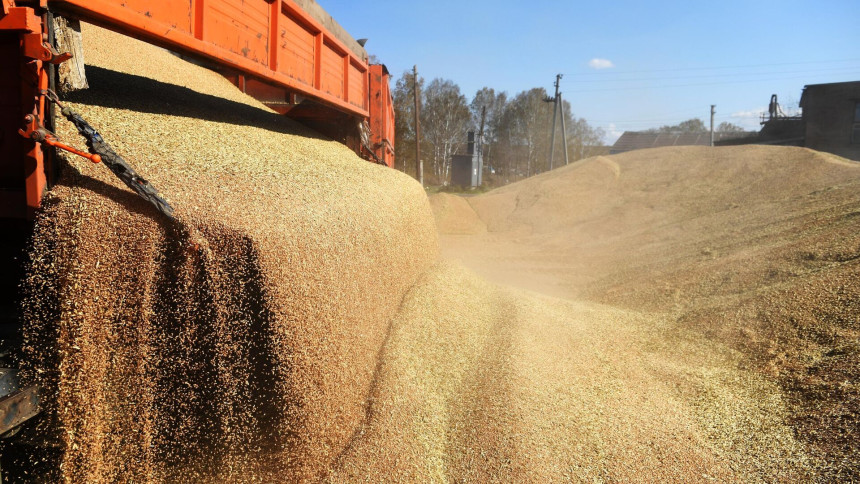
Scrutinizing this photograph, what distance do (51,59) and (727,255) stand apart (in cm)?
743

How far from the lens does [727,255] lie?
7375mm

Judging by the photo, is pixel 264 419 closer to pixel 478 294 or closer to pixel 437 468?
pixel 437 468

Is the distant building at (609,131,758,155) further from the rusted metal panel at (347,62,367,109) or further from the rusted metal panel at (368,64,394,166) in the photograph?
the rusted metal panel at (347,62,367,109)

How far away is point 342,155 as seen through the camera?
5426 mm

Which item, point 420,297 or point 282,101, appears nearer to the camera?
point 420,297

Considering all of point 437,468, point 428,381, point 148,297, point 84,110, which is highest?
point 84,110

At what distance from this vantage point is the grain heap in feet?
7.39

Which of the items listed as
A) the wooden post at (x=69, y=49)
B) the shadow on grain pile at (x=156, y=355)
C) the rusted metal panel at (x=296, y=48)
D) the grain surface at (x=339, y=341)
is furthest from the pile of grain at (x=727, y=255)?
the wooden post at (x=69, y=49)

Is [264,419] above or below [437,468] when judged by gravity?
above

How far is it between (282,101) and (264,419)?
4.42 meters

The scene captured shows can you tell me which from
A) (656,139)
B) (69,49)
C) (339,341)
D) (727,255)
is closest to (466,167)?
(656,139)

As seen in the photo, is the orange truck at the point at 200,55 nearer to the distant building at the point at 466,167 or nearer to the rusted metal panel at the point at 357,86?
the rusted metal panel at the point at 357,86

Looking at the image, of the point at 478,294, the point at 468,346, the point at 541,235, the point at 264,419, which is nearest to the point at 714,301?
the point at 478,294

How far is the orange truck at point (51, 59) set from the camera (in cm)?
222
